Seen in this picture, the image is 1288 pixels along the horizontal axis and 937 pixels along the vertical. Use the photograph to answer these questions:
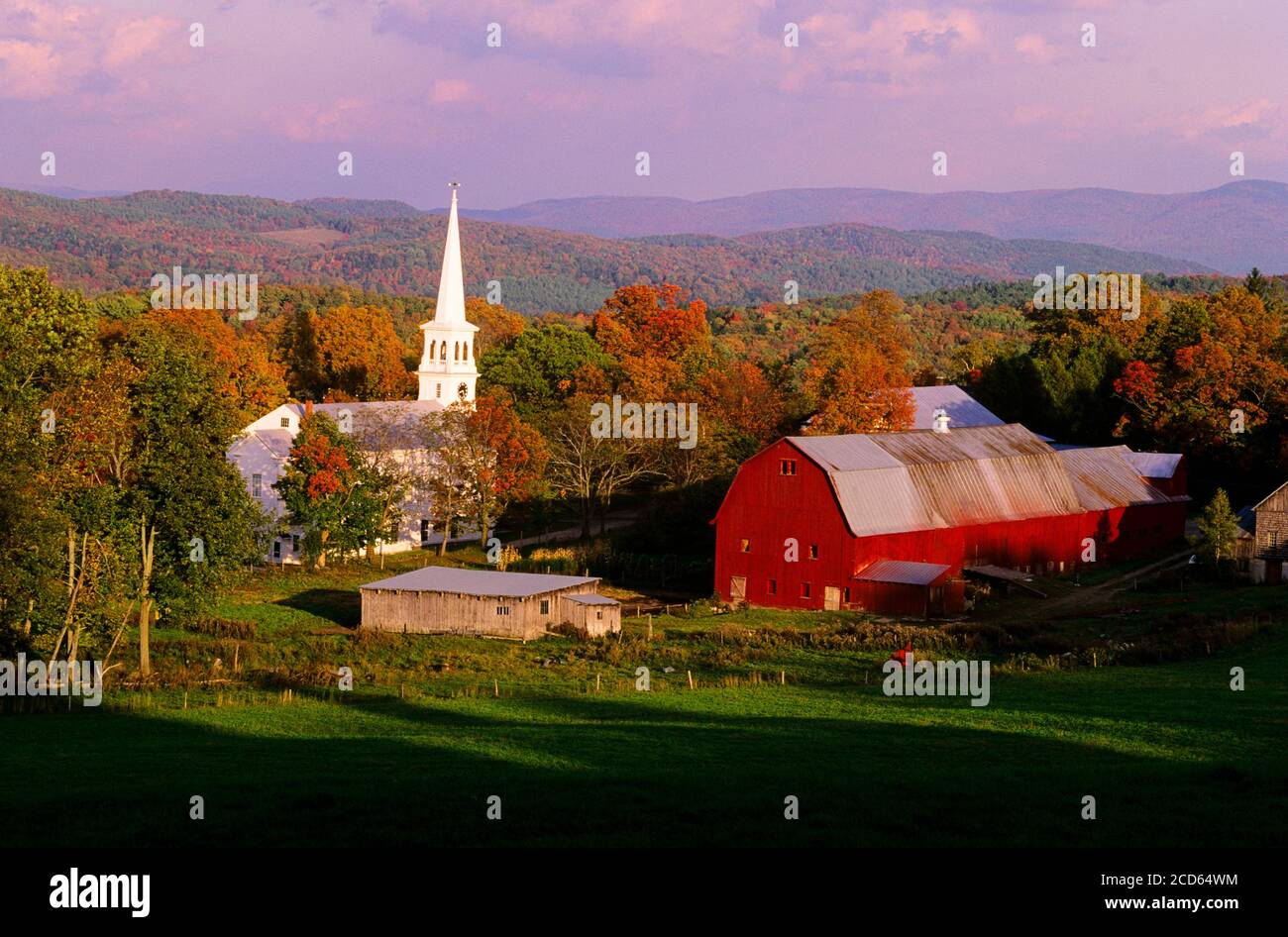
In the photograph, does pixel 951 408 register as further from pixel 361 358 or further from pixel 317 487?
pixel 361 358

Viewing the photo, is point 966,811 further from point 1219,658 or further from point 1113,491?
point 1113,491

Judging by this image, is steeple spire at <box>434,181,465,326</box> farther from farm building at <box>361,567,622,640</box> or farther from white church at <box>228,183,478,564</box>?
farm building at <box>361,567,622,640</box>

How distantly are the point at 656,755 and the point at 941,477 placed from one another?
35634mm

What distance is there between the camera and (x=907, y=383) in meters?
74.6

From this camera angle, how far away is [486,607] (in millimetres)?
45156

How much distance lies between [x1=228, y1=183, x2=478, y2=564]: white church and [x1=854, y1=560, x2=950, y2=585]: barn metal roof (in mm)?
22054

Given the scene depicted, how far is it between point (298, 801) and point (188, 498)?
20752 mm

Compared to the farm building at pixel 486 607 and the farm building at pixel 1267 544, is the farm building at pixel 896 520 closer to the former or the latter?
the farm building at pixel 1267 544

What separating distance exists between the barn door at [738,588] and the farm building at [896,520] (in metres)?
0.04

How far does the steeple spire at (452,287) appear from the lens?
76.8 metres

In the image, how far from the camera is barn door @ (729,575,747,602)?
5341 cm

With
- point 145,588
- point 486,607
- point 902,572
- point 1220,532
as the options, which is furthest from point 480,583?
point 1220,532
